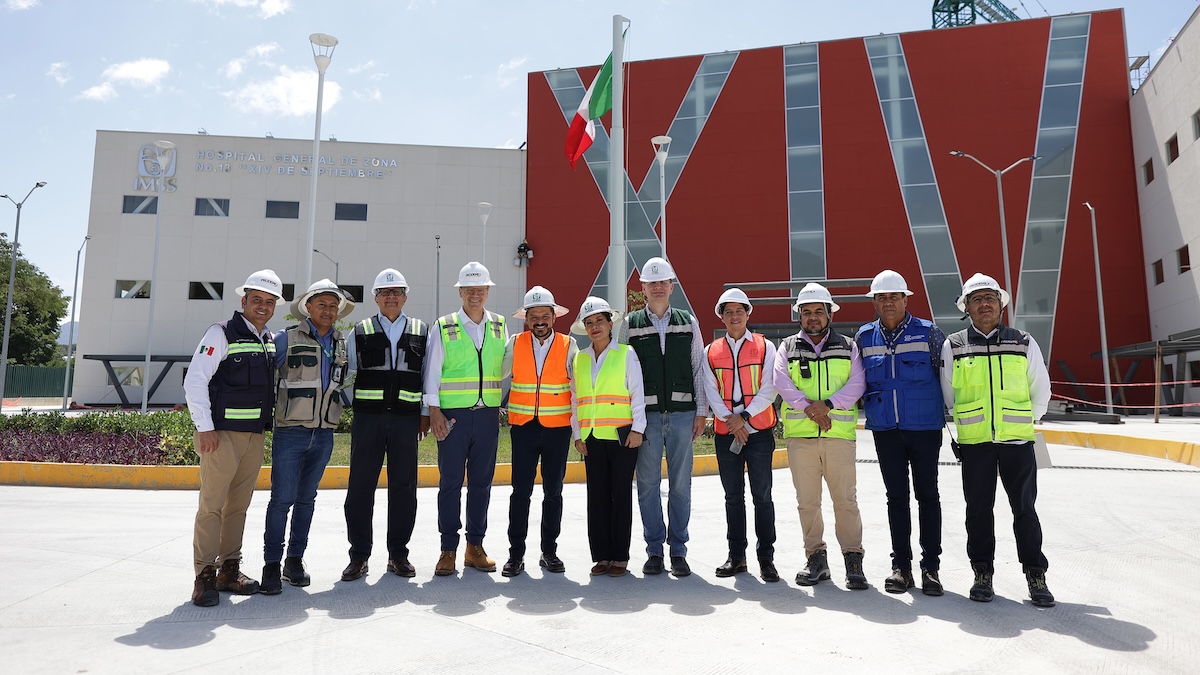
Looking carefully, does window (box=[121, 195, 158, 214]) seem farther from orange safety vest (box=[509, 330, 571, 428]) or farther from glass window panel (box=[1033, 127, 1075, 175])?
glass window panel (box=[1033, 127, 1075, 175])

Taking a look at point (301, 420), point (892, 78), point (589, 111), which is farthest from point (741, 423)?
point (892, 78)

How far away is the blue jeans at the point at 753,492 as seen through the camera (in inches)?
193

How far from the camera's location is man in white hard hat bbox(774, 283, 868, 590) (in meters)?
4.70

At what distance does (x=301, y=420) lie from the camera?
4.62 m

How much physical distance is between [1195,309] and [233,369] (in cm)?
2926

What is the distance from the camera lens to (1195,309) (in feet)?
76.5

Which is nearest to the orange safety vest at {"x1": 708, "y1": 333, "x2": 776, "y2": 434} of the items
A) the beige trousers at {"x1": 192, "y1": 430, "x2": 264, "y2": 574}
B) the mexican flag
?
the beige trousers at {"x1": 192, "y1": 430, "x2": 264, "y2": 574}

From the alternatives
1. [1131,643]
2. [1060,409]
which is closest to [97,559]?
[1131,643]

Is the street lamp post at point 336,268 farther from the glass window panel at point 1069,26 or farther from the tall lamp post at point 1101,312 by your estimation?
the glass window panel at point 1069,26

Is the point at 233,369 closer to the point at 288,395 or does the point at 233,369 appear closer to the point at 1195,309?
the point at 288,395

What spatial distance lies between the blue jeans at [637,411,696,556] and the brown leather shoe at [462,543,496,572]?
3.79ft

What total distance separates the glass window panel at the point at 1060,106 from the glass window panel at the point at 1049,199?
2.29 m

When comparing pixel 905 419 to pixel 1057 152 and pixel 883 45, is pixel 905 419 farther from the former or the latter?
pixel 883 45

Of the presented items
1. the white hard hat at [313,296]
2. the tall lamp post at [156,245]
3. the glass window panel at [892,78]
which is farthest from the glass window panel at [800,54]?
the white hard hat at [313,296]
